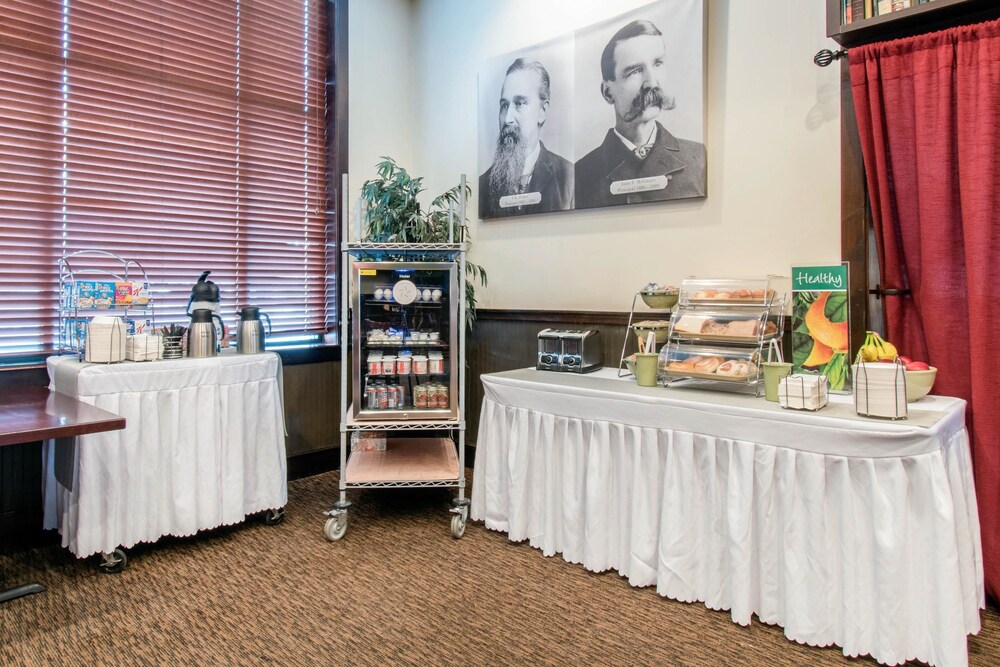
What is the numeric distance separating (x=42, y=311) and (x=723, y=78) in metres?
3.38

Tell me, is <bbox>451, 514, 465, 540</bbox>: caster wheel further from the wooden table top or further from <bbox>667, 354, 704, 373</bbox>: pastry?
the wooden table top

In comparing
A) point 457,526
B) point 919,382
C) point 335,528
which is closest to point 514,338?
point 457,526

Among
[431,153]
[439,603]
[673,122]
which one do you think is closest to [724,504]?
[439,603]

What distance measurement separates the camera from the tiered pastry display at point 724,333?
2320mm

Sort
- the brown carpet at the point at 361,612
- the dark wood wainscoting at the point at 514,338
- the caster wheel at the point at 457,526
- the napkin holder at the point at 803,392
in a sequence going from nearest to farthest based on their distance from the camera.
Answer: the brown carpet at the point at 361,612 → the napkin holder at the point at 803,392 → the caster wheel at the point at 457,526 → the dark wood wainscoting at the point at 514,338

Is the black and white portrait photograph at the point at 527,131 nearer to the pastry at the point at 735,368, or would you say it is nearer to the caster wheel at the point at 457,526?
the pastry at the point at 735,368

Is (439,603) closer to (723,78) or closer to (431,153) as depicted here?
(723,78)

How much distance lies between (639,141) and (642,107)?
16 cm

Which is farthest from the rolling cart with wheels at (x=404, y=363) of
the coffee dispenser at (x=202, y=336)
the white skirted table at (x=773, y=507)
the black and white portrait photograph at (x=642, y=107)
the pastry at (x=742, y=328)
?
the pastry at (x=742, y=328)

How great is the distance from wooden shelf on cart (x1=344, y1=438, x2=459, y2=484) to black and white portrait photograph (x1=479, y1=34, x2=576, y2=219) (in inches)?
58.0

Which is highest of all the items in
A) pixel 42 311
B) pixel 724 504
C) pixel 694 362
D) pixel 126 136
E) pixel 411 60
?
pixel 411 60

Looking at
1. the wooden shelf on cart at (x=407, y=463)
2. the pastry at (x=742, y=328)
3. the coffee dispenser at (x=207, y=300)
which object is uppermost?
the coffee dispenser at (x=207, y=300)

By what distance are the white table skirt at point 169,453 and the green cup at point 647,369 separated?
5.80ft

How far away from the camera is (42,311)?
287cm
